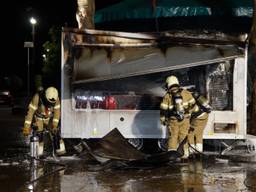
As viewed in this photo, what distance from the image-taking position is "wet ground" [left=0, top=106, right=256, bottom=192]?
874cm

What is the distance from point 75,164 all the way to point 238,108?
3487 mm

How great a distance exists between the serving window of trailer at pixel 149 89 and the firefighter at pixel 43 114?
1.39 feet

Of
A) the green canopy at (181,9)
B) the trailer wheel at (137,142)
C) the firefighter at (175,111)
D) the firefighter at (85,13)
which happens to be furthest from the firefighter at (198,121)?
the green canopy at (181,9)

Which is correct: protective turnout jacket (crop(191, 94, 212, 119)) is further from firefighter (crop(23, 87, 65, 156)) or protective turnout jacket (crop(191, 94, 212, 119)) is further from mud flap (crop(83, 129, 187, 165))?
firefighter (crop(23, 87, 65, 156))

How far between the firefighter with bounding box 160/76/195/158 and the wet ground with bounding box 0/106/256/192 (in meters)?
0.54

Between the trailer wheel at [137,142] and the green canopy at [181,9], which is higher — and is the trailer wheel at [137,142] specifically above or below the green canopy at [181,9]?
below

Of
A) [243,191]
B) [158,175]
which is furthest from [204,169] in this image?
[243,191]

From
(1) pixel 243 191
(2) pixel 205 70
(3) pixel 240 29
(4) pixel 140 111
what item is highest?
(3) pixel 240 29

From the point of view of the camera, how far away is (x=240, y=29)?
1669 centimetres

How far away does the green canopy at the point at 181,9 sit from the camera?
54.6 ft

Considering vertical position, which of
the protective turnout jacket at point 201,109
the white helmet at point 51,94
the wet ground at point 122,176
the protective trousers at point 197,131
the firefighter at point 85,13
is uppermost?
the firefighter at point 85,13

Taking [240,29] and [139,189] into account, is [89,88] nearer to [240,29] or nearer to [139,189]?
[139,189]

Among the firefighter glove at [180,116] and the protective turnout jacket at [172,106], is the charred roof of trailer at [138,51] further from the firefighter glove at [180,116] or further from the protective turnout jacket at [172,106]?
the firefighter glove at [180,116]

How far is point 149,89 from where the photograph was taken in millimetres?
12523
